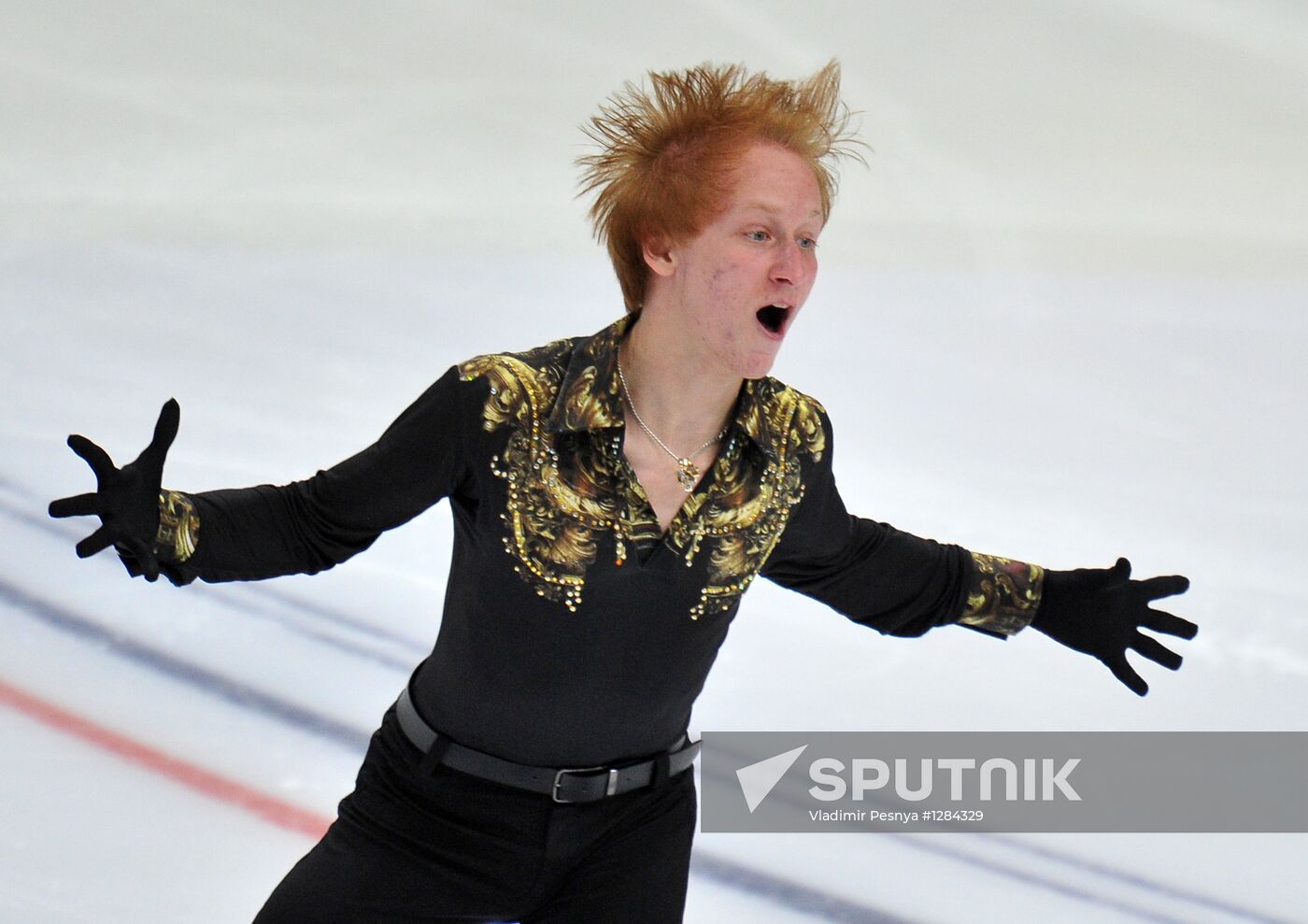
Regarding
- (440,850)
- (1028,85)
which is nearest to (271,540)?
(440,850)

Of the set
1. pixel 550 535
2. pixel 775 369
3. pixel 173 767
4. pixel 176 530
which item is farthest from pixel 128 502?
pixel 775 369

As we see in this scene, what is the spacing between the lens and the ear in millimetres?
1969

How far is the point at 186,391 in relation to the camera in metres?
4.29

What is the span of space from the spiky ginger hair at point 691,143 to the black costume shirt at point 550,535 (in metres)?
0.14

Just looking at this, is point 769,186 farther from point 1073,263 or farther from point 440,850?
point 1073,263

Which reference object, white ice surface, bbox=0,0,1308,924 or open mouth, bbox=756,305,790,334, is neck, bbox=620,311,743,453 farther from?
white ice surface, bbox=0,0,1308,924

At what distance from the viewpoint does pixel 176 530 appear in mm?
1773

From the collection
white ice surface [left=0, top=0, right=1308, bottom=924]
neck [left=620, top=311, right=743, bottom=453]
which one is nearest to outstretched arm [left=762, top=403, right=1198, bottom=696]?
neck [left=620, top=311, right=743, bottom=453]

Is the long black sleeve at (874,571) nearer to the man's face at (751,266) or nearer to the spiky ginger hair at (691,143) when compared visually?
the man's face at (751,266)

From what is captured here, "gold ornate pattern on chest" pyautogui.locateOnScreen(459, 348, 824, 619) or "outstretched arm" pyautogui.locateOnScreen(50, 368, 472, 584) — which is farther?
"gold ornate pattern on chest" pyautogui.locateOnScreen(459, 348, 824, 619)

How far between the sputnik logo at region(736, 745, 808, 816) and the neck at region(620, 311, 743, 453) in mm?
1253

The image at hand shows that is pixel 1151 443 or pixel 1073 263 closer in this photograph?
pixel 1151 443

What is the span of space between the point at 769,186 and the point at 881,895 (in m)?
1.41

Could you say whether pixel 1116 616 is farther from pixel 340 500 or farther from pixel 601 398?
pixel 340 500
